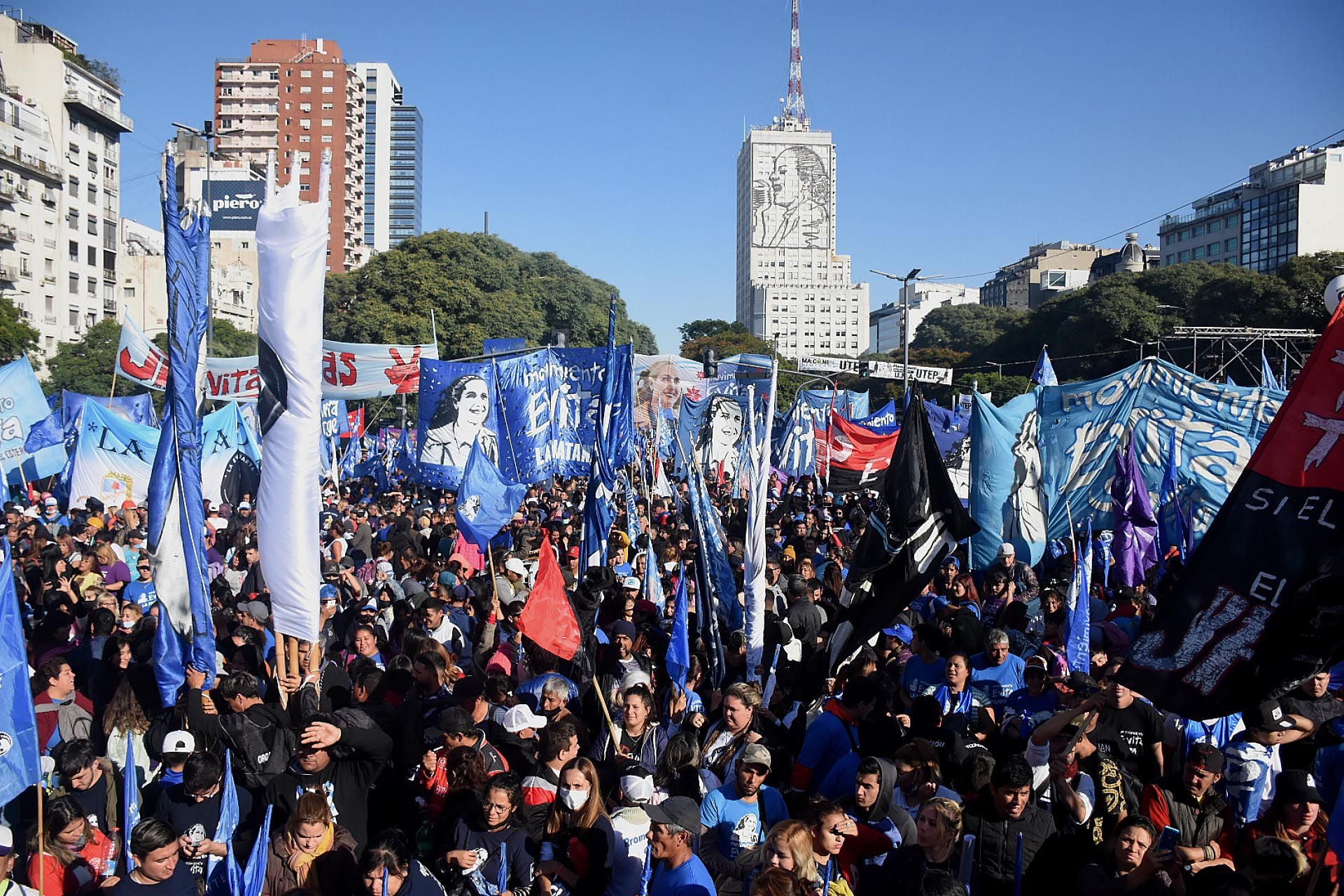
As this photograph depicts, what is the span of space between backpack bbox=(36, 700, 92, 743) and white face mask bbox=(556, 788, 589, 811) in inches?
112

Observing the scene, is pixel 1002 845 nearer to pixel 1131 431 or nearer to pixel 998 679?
pixel 998 679

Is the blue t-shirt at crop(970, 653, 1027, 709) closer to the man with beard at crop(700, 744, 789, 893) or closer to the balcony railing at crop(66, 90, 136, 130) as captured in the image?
the man with beard at crop(700, 744, 789, 893)

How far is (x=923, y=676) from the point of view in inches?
275

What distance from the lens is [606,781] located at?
5707mm

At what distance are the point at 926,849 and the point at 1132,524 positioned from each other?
8740 mm

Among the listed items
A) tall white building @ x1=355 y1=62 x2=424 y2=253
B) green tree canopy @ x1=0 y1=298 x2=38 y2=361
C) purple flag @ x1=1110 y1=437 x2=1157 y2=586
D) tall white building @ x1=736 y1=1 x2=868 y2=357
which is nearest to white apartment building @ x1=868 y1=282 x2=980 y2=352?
tall white building @ x1=736 y1=1 x2=868 y2=357

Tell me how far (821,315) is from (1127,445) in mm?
165169

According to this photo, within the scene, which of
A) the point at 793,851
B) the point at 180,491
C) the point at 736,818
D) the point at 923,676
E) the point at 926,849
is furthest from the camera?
the point at 923,676

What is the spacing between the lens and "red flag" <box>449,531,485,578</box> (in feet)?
40.0

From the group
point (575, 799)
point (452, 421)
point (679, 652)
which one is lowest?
point (575, 799)

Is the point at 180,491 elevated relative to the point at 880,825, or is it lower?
elevated

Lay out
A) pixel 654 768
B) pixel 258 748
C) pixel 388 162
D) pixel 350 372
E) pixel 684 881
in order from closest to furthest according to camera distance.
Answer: pixel 684 881, pixel 258 748, pixel 654 768, pixel 350 372, pixel 388 162

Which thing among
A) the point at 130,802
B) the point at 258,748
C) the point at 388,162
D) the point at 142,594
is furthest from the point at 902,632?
the point at 388,162

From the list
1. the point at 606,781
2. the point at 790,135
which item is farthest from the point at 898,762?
the point at 790,135
